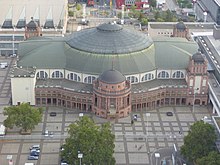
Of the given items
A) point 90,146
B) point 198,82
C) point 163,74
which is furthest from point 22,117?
point 198,82

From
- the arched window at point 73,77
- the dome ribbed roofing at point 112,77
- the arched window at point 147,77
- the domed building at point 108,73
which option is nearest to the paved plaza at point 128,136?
the domed building at point 108,73

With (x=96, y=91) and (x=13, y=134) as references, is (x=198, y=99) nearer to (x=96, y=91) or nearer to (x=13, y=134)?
(x=96, y=91)

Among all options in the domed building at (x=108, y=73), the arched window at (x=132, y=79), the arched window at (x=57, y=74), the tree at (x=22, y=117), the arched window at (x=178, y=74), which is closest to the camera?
the tree at (x=22, y=117)

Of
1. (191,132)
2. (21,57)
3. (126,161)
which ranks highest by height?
(21,57)

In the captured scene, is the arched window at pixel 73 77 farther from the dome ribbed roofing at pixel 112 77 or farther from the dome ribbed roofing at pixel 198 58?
the dome ribbed roofing at pixel 198 58

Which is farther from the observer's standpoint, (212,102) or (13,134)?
(212,102)

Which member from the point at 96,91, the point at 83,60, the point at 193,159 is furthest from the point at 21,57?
the point at 193,159

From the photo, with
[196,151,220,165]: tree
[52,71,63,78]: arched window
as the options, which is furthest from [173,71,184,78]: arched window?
[196,151,220,165]: tree
